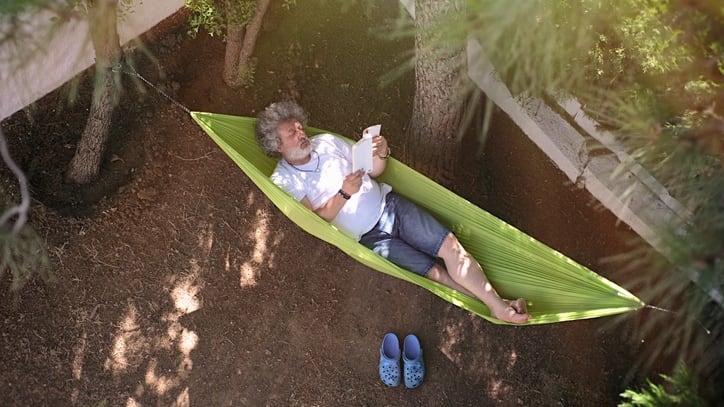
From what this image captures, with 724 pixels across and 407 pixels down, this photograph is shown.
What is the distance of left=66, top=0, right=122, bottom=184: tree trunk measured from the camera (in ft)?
7.98

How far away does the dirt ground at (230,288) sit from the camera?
9.01 feet

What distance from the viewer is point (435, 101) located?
2.84 meters

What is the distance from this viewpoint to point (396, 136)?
10.3ft

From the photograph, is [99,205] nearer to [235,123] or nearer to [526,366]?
[235,123]

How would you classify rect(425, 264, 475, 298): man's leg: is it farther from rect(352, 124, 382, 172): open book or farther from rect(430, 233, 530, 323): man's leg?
rect(352, 124, 382, 172): open book

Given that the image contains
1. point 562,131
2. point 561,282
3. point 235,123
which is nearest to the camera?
point 561,282

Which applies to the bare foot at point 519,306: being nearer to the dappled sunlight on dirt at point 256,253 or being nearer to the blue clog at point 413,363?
the blue clog at point 413,363

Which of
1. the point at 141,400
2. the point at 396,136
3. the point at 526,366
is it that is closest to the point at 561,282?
the point at 526,366

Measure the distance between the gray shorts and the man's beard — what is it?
0.35 m

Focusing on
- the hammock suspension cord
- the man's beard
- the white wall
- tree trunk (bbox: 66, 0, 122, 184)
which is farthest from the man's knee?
the white wall

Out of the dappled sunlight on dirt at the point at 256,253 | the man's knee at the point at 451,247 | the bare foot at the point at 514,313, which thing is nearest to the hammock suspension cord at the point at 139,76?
the dappled sunlight on dirt at the point at 256,253

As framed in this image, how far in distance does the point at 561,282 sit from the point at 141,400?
164cm

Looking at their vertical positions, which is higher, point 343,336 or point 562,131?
point 562,131

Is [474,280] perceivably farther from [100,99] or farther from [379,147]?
[100,99]
